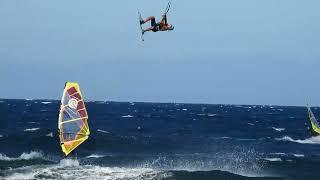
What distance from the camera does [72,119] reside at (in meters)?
28.6

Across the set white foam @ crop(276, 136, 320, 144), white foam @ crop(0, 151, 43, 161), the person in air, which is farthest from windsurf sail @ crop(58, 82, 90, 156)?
white foam @ crop(276, 136, 320, 144)

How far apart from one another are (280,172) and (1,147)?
93.1 feet

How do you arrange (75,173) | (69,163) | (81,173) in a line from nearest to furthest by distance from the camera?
(75,173)
(81,173)
(69,163)

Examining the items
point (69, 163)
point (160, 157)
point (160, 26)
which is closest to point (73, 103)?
point (160, 26)

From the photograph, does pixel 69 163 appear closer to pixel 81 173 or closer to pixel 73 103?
pixel 81 173

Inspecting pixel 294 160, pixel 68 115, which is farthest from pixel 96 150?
pixel 68 115

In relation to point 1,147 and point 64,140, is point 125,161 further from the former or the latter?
point 64,140

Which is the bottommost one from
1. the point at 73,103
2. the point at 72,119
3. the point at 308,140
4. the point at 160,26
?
the point at 308,140

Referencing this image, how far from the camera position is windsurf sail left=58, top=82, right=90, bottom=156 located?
27922 millimetres

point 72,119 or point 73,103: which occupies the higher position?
point 73,103

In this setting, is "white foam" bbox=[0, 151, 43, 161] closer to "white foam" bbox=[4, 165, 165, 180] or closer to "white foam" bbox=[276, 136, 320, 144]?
"white foam" bbox=[4, 165, 165, 180]

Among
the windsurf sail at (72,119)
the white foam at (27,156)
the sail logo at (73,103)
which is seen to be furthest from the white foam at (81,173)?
the sail logo at (73,103)

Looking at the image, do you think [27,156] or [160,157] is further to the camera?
[160,157]

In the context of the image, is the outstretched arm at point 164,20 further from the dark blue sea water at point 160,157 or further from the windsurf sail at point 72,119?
the dark blue sea water at point 160,157
